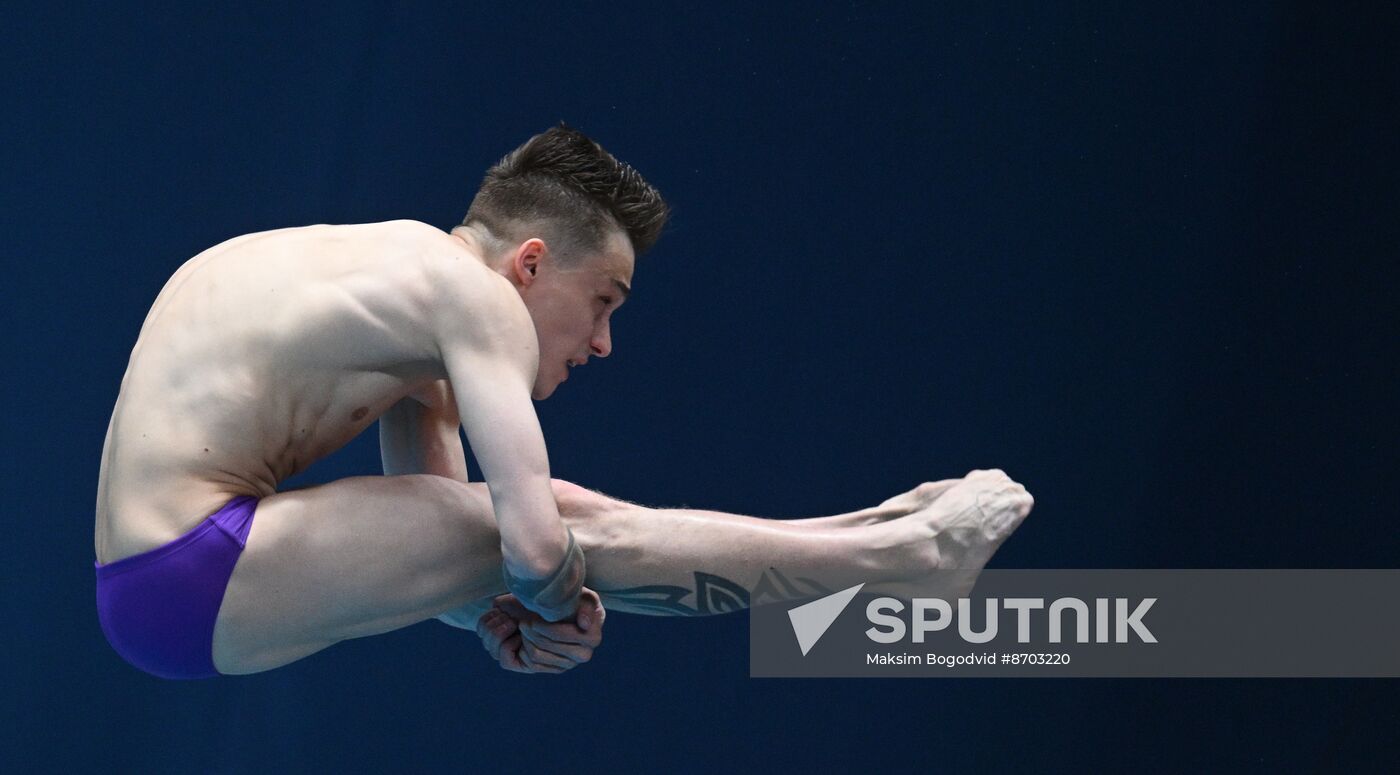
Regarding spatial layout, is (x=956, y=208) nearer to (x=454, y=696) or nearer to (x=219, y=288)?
(x=454, y=696)

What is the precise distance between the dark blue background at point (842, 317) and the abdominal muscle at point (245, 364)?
1.22m

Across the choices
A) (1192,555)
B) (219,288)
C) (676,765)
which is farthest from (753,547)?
(1192,555)

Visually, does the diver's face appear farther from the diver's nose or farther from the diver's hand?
the diver's hand

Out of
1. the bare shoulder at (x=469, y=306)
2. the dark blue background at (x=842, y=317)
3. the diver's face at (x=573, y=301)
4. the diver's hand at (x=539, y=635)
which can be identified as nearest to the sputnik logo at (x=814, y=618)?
the dark blue background at (x=842, y=317)

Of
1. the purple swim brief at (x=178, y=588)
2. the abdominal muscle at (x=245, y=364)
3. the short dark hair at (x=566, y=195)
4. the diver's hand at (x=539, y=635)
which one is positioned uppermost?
A: the short dark hair at (x=566, y=195)

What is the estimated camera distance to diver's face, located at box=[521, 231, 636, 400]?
193 cm

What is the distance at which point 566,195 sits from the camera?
6.33 feet

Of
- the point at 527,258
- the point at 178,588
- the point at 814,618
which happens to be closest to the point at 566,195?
the point at 527,258

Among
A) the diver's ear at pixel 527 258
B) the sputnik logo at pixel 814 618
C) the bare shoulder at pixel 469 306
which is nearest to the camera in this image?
the bare shoulder at pixel 469 306

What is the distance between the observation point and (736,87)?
2.98 meters

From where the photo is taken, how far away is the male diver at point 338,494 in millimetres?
1693

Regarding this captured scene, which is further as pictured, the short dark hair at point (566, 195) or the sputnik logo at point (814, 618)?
the sputnik logo at point (814, 618)

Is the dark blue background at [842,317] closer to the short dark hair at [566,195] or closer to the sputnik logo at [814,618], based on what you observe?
the sputnik logo at [814,618]

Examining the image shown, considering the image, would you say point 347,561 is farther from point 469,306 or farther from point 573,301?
point 573,301
